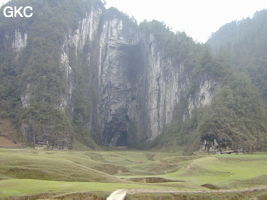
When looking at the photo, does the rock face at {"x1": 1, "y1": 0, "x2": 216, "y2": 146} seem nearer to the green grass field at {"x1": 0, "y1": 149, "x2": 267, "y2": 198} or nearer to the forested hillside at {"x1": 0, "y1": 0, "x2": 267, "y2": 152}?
the forested hillside at {"x1": 0, "y1": 0, "x2": 267, "y2": 152}

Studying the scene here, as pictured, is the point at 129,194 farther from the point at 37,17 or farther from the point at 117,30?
the point at 117,30

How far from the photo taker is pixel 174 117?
457 ft

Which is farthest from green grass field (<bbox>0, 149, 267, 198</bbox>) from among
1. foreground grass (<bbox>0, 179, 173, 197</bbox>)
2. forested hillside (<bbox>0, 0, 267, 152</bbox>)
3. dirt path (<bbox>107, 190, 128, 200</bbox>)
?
forested hillside (<bbox>0, 0, 267, 152</bbox>)

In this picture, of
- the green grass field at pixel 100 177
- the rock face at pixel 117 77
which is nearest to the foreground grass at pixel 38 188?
the green grass field at pixel 100 177

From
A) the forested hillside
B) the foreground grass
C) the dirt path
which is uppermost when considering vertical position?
the forested hillside

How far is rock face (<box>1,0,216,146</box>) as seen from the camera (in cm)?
14525

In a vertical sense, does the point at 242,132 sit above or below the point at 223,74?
below

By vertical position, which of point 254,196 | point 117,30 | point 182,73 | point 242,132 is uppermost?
point 117,30

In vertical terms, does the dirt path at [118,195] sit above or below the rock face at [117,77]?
below

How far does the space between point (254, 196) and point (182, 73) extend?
339 ft

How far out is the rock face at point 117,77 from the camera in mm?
145250

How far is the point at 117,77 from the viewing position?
6462 inches

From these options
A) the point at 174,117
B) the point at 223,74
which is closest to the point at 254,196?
the point at 223,74

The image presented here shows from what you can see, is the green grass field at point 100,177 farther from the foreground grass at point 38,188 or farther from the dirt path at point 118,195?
the dirt path at point 118,195
